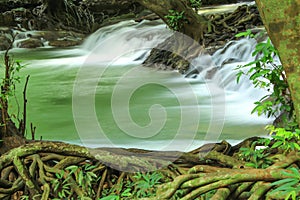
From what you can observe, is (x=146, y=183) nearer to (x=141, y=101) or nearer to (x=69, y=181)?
(x=69, y=181)

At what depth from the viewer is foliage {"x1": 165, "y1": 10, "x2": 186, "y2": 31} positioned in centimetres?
973

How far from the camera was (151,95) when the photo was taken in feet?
25.6

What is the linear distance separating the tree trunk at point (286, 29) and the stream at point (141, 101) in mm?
3118

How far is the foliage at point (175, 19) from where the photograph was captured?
973cm

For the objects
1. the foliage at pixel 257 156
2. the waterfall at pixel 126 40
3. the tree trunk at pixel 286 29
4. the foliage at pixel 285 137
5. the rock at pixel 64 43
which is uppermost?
the tree trunk at pixel 286 29

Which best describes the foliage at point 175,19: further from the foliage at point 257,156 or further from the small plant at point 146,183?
the small plant at point 146,183

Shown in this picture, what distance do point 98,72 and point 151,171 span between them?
8656 mm

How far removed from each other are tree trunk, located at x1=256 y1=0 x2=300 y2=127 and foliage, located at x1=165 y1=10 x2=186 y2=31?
7.96 m

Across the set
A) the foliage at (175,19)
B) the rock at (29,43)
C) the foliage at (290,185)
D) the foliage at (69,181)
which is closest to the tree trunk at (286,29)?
the foliage at (290,185)

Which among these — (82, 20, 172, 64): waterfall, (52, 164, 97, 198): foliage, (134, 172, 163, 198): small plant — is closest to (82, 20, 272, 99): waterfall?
(82, 20, 172, 64): waterfall

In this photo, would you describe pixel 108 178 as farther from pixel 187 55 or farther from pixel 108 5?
pixel 108 5

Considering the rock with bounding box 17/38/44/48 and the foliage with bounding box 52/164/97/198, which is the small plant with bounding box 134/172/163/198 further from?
the rock with bounding box 17/38/44/48

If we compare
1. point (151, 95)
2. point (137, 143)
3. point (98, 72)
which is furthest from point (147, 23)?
point (137, 143)

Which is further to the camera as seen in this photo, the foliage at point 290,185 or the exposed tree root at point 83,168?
the exposed tree root at point 83,168
